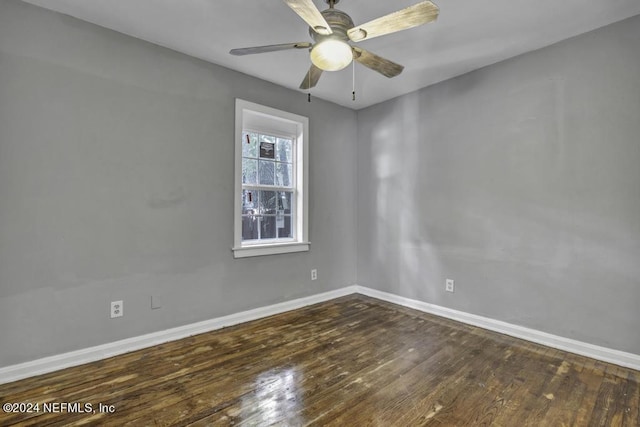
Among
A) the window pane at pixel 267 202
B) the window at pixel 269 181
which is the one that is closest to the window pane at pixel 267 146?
the window at pixel 269 181

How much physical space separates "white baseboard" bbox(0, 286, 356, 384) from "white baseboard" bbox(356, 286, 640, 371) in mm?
1357

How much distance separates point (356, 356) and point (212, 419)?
1.13 meters

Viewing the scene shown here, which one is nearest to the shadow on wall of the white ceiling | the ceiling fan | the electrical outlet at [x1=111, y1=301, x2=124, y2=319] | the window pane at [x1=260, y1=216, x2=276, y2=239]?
the white ceiling

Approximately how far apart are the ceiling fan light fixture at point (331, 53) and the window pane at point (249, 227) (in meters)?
1.91

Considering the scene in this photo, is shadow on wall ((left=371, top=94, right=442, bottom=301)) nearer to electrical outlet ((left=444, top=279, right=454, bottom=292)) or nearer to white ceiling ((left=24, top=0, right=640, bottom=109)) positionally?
electrical outlet ((left=444, top=279, right=454, bottom=292))

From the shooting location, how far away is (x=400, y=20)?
1647 mm

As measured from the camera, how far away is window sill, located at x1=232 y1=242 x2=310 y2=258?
124 inches

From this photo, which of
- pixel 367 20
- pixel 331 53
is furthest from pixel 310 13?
pixel 367 20

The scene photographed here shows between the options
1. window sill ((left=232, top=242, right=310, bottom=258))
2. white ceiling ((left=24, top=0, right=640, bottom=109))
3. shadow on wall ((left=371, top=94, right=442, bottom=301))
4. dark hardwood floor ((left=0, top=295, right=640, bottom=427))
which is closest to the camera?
dark hardwood floor ((left=0, top=295, right=640, bottom=427))

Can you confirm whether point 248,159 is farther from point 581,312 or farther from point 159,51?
point 581,312

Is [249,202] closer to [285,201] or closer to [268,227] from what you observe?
[268,227]

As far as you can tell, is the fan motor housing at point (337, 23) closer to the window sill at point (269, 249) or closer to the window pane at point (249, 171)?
the window pane at point (249, 171)

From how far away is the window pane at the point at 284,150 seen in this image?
362 centimetres

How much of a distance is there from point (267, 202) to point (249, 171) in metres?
0.40
